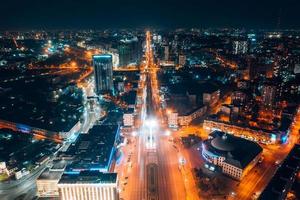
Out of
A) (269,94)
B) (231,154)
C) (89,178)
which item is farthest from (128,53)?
(89,178)

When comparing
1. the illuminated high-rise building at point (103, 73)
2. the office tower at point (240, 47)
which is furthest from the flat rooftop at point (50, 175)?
the office tower at point (240, 47)

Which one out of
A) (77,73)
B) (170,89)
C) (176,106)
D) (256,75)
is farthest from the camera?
(77,73)

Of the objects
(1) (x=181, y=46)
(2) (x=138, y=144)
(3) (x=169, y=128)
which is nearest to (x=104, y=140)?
(2) (x=138, y=144)

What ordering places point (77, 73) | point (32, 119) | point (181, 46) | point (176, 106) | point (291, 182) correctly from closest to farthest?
point (291, 182) < point (32, 119) < point (176, 106) < point (77, 73) < point (181, 46)

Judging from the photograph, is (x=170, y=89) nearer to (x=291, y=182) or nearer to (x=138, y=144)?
(x=138, y=144)

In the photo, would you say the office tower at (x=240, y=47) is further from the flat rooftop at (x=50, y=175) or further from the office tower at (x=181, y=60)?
the flat rooftop at (x=50, y=175)
